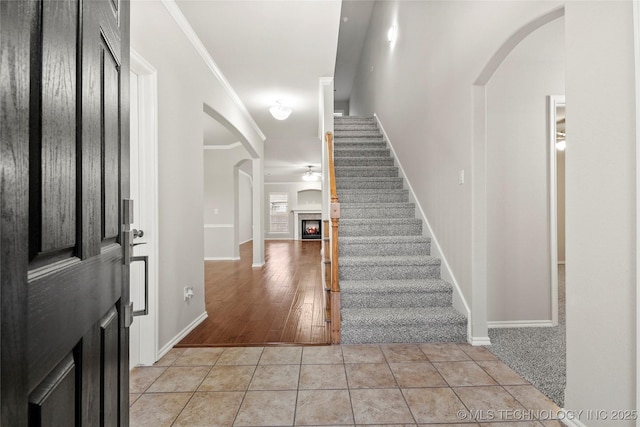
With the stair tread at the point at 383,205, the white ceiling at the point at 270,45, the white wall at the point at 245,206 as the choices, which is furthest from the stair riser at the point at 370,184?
the white wall at the point at 245,206

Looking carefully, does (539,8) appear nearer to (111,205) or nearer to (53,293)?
(111,205)

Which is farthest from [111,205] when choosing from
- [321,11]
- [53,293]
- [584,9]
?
[321,11]

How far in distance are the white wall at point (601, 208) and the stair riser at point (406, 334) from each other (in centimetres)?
98

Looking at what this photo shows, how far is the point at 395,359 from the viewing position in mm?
2275

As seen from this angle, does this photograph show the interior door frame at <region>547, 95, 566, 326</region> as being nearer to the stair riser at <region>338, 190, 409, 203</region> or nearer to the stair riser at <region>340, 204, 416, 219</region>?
the stair riser at <region>340, 204, 416, 219</region>

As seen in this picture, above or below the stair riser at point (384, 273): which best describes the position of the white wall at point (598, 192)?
above

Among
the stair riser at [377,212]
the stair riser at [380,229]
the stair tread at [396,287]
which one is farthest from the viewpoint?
the stair riser at [377,212]

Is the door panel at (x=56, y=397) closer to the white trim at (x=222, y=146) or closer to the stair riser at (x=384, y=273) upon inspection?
the stair riser at (x=384, y=273)

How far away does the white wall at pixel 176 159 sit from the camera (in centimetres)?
231

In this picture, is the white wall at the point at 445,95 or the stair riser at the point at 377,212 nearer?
the white wall at the point at 445,95

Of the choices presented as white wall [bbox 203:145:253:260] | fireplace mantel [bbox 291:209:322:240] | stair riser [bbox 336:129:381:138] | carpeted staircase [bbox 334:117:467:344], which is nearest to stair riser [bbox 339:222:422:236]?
carpeted staircase [bbox 334:117:467:344]

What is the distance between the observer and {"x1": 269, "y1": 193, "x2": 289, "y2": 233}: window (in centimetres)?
1269

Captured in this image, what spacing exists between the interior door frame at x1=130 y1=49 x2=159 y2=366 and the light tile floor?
0.17 m

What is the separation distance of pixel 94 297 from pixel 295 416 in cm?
132
